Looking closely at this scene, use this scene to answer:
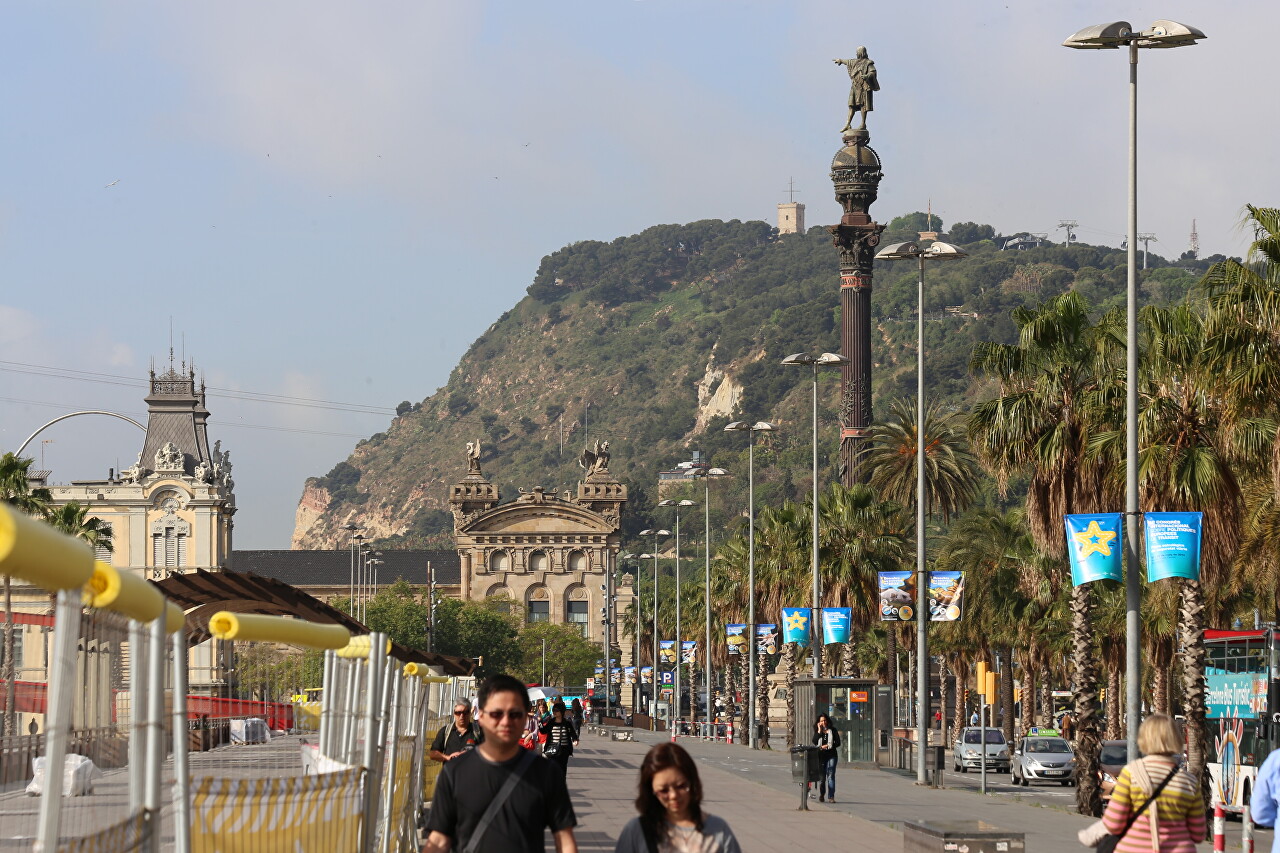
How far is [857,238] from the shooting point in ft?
331

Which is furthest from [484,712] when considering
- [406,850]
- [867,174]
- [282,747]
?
[867,174]

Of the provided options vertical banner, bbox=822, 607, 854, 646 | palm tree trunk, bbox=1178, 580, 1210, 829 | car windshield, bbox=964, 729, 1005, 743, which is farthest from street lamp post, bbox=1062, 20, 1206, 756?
car windshield, bbox=964, 729, 1005, 743

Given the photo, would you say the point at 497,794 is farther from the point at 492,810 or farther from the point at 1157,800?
the point at 1157,800

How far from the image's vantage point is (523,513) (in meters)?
169

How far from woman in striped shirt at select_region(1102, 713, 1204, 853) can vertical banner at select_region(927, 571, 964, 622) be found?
2949 centimetres

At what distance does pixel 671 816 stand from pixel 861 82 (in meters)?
97.1

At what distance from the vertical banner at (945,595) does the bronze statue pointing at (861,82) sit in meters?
66.2

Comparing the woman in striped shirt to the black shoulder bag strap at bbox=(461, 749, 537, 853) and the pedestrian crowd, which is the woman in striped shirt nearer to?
the pedestrian crowd

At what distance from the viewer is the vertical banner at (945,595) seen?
130ft

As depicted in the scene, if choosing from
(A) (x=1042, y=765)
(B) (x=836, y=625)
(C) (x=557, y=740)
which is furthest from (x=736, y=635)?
(C) (x=557, y=740)

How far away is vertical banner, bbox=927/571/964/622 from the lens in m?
39.6

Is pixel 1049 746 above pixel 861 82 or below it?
below

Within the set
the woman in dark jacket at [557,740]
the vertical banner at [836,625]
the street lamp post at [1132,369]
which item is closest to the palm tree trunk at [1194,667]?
the street lamp post at [1132,369]

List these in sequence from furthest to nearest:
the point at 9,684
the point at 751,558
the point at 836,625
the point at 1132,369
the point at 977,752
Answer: the point at 751,558
the point at 977,752
the point at 836,625
the point at 1132,369
the point at 9,684
